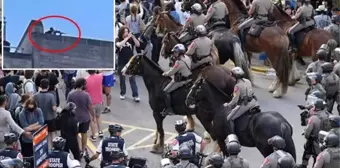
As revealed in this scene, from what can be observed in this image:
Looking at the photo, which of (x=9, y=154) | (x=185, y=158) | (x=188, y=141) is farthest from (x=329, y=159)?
(x=9, y=154)

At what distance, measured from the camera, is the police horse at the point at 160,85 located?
15.4 metres

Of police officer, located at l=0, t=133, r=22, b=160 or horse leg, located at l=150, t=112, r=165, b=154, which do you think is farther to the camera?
horse leg, located at l=150, t=112, r=165, b=154

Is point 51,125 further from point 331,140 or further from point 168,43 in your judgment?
point 331,140

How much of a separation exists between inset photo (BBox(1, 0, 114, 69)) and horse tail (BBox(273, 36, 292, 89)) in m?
10.3

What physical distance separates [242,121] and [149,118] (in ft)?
15.9

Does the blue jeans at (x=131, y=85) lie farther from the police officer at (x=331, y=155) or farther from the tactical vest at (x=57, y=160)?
the police officer at (x=331, y=155)

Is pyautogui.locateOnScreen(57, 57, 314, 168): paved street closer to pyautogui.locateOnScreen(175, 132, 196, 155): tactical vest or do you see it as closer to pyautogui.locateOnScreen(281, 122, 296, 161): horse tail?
pyautogui.locateOnScreen(281, 122, 296, 161): horse tail

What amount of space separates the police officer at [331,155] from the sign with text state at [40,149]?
13.7 feet

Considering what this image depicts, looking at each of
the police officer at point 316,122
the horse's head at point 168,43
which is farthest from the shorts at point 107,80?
the police officer at point 316,122

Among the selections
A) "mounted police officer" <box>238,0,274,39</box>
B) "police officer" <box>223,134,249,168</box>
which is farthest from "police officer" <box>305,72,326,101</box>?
"mounted police officer" <box>238,0,274,39</box>

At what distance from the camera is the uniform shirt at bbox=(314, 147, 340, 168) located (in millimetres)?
11477

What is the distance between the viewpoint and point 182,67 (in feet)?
50.0

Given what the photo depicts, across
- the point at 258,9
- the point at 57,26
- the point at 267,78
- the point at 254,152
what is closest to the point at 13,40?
the point at 57,26

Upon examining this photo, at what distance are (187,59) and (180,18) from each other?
8014mm
